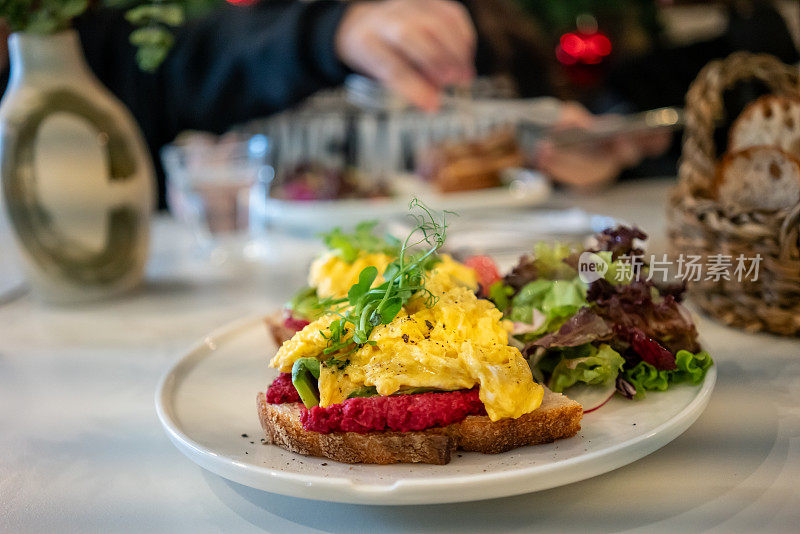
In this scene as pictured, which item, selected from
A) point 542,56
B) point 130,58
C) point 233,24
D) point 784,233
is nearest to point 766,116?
point 784,233

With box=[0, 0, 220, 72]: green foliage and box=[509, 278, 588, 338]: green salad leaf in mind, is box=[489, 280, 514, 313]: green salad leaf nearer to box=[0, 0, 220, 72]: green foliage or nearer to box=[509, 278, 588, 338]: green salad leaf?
box=[509, 278, 588, 338]: green salad leaf

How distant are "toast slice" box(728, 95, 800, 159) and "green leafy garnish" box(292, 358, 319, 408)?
1.04 meters

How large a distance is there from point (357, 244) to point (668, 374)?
1.91 ft

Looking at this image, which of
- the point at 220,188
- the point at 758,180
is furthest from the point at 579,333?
the point at 220,188

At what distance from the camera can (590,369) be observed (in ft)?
3.45

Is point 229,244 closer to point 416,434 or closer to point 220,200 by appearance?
point 220,200

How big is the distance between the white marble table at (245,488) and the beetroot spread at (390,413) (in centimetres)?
11

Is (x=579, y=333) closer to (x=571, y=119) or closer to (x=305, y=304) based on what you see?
(x=305, y=304)

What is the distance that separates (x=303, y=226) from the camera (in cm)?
254

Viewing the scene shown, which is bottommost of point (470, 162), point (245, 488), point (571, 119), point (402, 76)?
point (245, 488)

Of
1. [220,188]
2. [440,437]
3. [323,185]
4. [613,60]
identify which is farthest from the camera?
[613,60]

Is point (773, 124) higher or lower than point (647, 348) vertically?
higher

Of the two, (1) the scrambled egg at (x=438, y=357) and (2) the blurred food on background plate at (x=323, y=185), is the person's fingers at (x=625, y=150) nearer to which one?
(2) the blurred food on background plate at (x=323, y=185)

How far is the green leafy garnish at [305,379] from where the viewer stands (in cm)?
95
